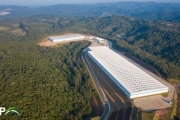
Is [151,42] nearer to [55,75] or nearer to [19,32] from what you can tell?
[55,75]

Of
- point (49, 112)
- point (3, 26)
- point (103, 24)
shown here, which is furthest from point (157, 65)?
point (3, 26)

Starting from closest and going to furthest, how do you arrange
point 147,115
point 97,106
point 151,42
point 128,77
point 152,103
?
point 147,115 → point 152,103 → point 97,106 → point 128,77 → point 151,42

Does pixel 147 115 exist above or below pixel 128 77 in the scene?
below

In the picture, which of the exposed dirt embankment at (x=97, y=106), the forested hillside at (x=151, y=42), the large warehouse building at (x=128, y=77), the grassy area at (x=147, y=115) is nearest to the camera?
the grassy area at (x=147, y=115)

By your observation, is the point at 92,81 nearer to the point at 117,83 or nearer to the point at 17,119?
the point at 117,83

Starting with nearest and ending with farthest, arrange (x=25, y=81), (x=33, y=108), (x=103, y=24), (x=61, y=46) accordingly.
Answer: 1. (x=33, y=108)
2. (x=25, y=81)
3. (x=61, y=46)
4. (x=103, y=24)

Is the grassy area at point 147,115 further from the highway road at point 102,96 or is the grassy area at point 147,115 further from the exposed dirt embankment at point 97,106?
the exposed dirt embankment at point 97,106

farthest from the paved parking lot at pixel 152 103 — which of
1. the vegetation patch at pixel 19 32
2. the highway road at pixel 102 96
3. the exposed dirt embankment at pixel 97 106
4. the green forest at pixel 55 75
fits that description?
the vegetation patch at pixel 19 32

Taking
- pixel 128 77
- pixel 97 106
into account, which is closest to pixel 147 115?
pixel 97 106

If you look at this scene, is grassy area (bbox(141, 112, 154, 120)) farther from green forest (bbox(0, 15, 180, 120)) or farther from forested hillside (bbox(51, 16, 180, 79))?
forested hillside (bbox(51, 16, 180, 79))
